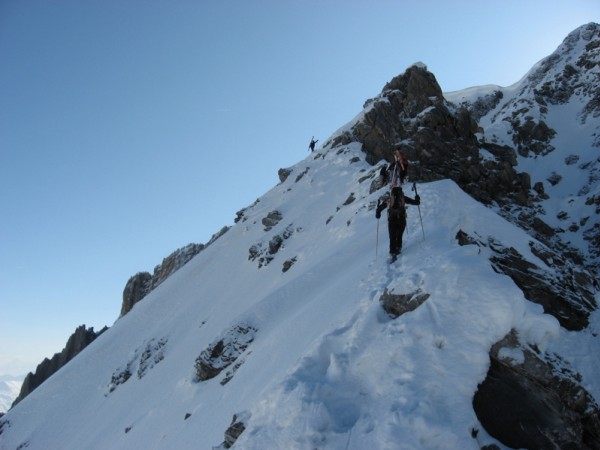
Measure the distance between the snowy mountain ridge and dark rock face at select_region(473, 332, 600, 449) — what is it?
35mm

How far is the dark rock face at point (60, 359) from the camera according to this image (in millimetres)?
58344

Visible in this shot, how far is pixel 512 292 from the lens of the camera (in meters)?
7.84

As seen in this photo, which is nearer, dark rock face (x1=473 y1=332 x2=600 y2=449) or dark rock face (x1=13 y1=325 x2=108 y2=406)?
dark rock face (x1=473 y1=332 x2=600 y2=449)

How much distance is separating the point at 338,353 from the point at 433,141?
25.4 m

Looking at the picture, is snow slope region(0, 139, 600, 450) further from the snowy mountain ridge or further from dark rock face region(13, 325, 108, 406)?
dark rock face region(13, 325, 108, 406)

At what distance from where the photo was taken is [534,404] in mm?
6859

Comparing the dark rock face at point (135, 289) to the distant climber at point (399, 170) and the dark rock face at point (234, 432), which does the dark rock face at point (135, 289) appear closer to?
the distant climber at point (399, 170)

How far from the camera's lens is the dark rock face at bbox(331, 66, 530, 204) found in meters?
29.4

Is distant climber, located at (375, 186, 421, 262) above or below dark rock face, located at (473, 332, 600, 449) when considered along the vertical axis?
above

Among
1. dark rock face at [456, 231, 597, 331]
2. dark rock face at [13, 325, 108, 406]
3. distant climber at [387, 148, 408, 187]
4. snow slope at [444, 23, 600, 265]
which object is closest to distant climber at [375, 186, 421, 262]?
distant climber at [387, 148, 408, 187]

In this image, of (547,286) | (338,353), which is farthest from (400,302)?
(547,286)

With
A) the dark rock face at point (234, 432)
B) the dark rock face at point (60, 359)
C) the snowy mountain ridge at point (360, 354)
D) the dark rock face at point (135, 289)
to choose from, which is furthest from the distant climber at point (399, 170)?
the dark rock face at point (135, 289)

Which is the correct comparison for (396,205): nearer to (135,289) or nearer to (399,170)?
(399,170)

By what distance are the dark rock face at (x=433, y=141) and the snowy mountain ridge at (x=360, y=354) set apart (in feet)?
11.6
